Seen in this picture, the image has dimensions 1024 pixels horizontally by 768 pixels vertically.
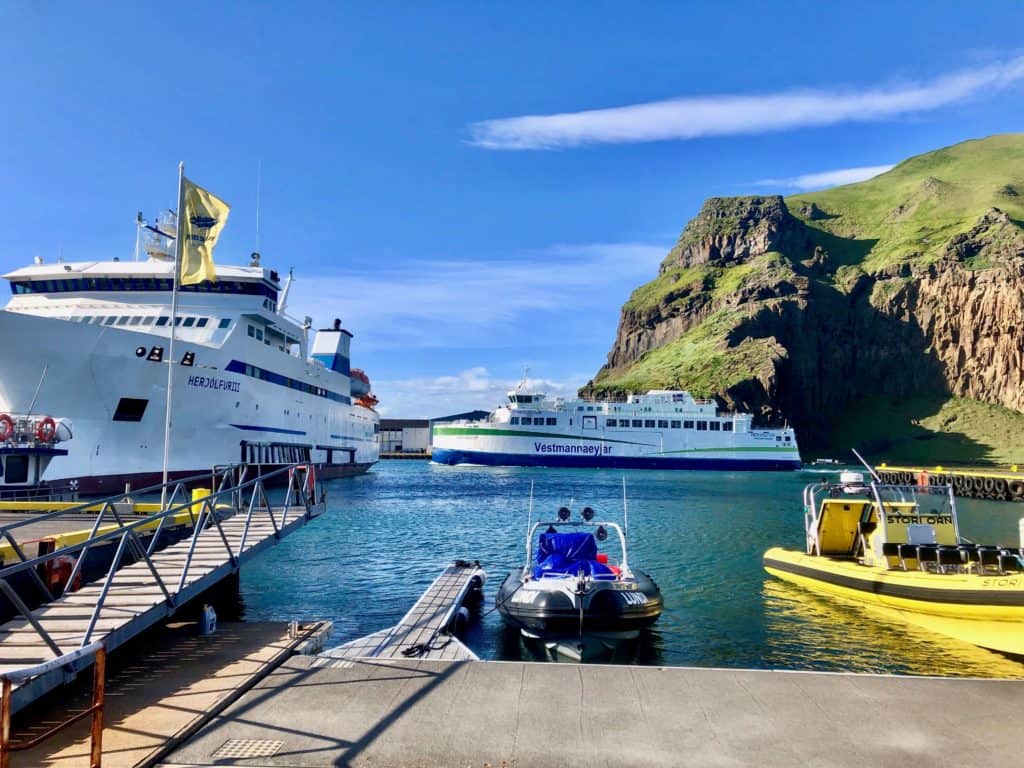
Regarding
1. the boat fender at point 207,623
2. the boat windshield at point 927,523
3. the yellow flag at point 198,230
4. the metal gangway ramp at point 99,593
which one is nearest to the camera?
the metal gangway ramp at point 99,593

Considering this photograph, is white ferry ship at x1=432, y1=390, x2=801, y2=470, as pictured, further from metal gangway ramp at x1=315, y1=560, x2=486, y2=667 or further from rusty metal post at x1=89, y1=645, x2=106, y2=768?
rusty metal post at x1=89, y1=645, x2=106, y2=768

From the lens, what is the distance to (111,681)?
9.45 metres

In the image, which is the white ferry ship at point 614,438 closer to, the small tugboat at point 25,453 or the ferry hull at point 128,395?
the ferry hull at point 128,395

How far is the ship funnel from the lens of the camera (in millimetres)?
73000

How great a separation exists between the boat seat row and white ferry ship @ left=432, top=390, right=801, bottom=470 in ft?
283

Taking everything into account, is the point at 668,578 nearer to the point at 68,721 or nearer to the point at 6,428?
the point at 68,721

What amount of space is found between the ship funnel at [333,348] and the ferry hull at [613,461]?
3397 cm

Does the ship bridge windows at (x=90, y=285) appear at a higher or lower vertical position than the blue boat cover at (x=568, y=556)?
higher

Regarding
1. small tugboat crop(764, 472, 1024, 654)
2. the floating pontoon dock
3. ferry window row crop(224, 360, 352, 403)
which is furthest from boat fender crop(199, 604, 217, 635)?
the floating pontoon dock

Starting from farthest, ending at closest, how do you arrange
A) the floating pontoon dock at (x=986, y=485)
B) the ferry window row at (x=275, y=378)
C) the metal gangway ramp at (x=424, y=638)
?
the floating pontoon dock at (x=986, y=485)
the ferry window row at (x=275, y=378)
the metal gangway ramp at (x=424, y=638)

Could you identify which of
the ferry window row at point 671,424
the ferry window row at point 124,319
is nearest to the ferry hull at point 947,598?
the ferry window row at point 124,319

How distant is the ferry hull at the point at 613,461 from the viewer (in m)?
104

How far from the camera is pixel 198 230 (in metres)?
23.2

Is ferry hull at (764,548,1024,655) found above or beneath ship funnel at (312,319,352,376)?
beneath
